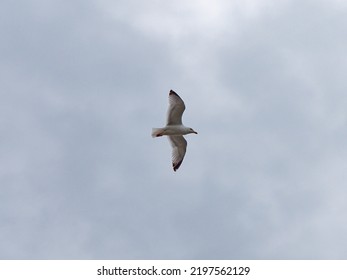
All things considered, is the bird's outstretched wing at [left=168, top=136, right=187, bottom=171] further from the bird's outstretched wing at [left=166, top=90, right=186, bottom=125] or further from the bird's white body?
the bird's outstretched wing at [left=166, top=90, right=186, bottom=125]

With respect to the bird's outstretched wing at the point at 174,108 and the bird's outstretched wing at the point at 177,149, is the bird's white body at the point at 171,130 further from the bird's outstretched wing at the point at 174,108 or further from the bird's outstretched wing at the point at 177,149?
the bird's outstretched wing at the point at 177,149

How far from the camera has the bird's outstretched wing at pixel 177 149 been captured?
47.9 metres

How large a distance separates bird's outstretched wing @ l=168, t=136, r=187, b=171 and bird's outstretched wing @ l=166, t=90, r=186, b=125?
5.28ft

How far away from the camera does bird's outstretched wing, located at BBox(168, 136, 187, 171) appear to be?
1886 inches

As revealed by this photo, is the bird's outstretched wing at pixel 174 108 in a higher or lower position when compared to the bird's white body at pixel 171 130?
higher

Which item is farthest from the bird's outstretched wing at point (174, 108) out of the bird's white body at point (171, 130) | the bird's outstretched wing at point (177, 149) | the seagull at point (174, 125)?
the bird's outstretched wing at point (177, 149)

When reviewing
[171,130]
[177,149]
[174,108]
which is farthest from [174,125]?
[177,149]

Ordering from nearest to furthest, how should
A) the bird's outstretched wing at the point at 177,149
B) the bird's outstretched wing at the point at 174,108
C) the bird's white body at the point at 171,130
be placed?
the bird's outstretched wing at the point at 174,108
the bird's white body at the point at 171,130
the bird's outstretched wing at the point at 177,149

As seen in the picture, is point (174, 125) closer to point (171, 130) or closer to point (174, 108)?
point (171, 130)

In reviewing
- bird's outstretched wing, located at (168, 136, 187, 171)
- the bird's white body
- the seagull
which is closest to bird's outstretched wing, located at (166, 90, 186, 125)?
the seagull

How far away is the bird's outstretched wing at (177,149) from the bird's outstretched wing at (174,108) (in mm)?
1610

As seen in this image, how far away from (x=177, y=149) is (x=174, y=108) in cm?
324

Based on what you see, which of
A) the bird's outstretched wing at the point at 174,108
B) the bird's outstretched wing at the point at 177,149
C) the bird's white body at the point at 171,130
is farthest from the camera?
the bird's outstretched wing at the point at 177,149
